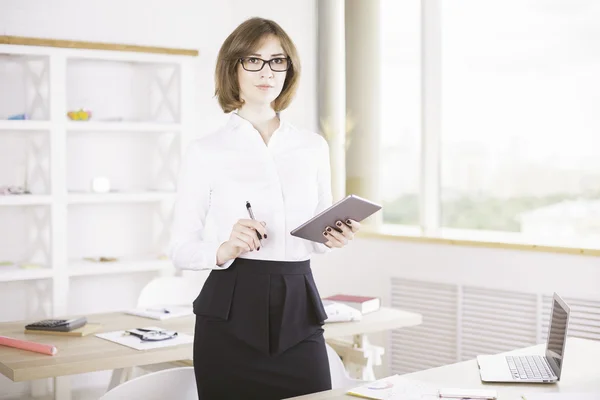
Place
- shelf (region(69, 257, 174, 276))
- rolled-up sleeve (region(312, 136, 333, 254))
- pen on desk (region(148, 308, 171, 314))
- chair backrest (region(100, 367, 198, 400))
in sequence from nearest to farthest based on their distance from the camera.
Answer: chair backrest (region(100, 367, 198, 400)) → rolled-up sleeve (region(312, 136, 333, 254)) → pen on desk (region(148, 308, 171, 314)) → shelf (region(69, 257, 174, 276))

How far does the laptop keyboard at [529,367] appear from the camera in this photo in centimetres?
226

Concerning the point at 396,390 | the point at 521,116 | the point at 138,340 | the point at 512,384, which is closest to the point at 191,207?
the point at 396,390

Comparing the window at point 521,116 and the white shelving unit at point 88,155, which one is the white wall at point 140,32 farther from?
the window at point 521,116

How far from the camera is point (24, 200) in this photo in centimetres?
406

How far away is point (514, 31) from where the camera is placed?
4293mm

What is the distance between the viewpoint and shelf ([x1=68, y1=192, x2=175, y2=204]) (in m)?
4.23

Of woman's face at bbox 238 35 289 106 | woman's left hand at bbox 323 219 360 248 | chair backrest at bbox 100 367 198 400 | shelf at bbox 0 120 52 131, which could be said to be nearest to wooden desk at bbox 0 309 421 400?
chair backrest at bbox 100 367 198 400

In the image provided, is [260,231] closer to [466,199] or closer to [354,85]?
[466,199]

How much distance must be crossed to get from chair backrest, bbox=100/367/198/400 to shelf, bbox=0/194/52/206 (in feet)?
6.93

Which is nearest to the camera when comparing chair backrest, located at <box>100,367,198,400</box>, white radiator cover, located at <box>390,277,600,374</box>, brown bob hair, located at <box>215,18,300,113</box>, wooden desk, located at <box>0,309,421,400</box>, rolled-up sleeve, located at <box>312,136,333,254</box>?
chair backrest, located at <box>100,367,198,400</box>

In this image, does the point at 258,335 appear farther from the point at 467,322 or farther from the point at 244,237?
the point at 467,322

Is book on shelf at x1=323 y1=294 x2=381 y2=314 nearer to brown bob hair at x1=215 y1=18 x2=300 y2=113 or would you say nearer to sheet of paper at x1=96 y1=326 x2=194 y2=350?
sheet of paper at x1=96 y1=326 x2=194 y2=350

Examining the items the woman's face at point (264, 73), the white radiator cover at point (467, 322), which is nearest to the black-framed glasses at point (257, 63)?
the woman's face at point (264, 73)

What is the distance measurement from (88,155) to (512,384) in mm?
2941
